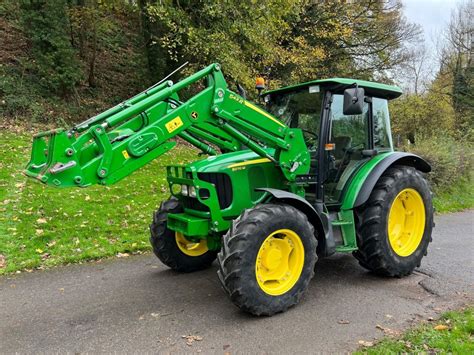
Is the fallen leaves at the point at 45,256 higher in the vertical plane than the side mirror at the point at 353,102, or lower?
lower

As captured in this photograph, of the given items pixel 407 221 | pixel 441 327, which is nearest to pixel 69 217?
pixel 407 221

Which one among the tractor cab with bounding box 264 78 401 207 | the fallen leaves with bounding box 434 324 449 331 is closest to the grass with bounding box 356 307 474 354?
the fallen leaves with bounding box 434 324 449 331

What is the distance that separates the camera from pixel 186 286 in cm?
482

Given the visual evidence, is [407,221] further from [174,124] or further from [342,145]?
[174,124]

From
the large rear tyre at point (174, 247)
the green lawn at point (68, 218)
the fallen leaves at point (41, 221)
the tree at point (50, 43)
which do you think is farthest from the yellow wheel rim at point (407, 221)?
the tree at point (50, 43)

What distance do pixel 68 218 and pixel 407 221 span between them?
18.3ft

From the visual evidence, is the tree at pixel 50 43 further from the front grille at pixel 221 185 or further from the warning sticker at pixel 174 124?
the warning sticker at pixel 174 124

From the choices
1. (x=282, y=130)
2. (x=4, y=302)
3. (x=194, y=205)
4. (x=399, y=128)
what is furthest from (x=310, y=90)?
(x=399, y=128)

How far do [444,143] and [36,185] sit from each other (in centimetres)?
1126

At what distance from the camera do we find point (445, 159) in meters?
11.7

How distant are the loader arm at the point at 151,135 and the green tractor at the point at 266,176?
0.01 m

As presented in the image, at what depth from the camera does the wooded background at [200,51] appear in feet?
40.5

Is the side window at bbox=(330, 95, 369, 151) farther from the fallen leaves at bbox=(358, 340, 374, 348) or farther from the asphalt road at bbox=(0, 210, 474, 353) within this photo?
the fallen leaves at bbox=(358, 340, 374, 348)

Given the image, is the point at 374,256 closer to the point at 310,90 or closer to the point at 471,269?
the point at 471,269
